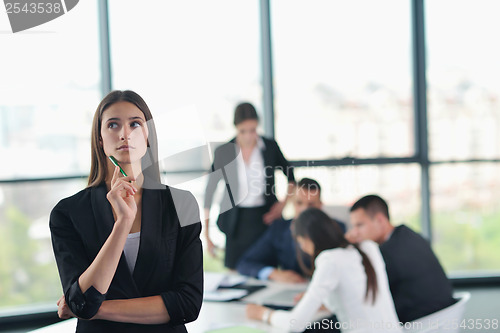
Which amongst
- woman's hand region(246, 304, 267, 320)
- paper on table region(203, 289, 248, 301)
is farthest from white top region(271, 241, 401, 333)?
paper on table region(203, 289, 248, 301)

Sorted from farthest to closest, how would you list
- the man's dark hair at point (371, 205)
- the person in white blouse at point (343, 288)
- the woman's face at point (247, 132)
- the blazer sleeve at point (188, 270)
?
the woman's face at point (247, 132)
the man's dark hair at point (371, 205)
the person in white blouse at point (343, 288)
the blazer sleeve at point (188, 270)

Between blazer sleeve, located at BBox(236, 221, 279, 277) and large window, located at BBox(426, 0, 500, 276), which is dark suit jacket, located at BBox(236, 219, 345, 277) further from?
large window, located at BBox(426, 0, 500, 276)

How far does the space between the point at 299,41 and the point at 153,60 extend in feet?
4.08

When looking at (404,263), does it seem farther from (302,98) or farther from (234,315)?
(302,98)

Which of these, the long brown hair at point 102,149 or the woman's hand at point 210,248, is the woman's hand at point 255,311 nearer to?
the woman's hand at point 210,248

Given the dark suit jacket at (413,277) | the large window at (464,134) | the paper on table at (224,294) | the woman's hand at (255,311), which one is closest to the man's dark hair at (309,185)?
the dark suit jacket at (413,277)

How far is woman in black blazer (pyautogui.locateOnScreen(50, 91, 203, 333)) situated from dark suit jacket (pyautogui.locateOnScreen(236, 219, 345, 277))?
6.46ft

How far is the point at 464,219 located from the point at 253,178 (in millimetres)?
2344

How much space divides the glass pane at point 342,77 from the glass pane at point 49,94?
1.54 m

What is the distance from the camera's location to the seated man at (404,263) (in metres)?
2.38

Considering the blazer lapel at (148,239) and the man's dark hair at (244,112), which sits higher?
the man's dark hair at (244,112)

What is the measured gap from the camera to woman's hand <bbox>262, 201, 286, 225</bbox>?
11.1 feet

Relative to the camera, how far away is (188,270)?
1.13 metres

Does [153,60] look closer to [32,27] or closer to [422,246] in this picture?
[32,27]
